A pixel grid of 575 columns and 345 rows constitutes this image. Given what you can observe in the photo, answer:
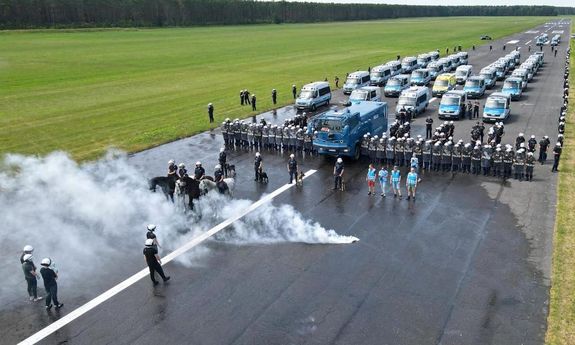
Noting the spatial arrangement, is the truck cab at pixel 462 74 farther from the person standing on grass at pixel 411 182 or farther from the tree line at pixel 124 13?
the tree line at pixel 124 13

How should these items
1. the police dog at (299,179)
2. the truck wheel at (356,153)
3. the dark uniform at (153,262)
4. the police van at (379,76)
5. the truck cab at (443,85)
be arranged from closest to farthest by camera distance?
1. the dark uniform at (153,262)
2. the police dog at (299,179)
3. the truck wheel at (356,153)
4. the truck cab at (443,85)
5. the police van at (379,76)

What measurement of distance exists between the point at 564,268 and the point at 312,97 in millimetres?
28058

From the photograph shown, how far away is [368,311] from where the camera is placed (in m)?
13.0

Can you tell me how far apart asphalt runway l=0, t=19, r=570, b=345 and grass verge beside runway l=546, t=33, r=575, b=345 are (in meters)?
0.26

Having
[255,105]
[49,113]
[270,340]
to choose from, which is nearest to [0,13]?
[49,113]

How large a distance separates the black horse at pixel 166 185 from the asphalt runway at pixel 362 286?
410 cm

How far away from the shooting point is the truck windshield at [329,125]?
25688 mm

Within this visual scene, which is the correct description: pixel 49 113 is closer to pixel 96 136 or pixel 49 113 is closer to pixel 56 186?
pixel 96 136

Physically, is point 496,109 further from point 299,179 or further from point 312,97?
point 299,179

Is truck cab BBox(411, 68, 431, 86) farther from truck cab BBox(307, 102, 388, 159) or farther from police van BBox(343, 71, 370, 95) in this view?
truck cab BBox(307, 102, 388, 159)

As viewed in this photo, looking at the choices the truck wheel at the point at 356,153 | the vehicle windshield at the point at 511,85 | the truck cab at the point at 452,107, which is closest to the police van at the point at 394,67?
the vehicle windshield at the point at 511,85

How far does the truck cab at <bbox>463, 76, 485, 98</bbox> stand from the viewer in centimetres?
4378

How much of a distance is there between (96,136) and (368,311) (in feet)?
84.4

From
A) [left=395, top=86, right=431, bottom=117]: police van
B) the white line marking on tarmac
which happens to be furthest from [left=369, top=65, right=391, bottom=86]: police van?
the white line marking on tarmac
